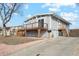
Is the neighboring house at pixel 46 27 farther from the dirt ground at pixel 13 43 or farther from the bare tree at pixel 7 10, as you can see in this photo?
the bare tree at pixel 7 10

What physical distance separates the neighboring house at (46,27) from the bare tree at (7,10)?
0.20 metres

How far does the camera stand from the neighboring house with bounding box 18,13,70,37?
3.11m

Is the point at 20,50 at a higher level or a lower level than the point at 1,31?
lower

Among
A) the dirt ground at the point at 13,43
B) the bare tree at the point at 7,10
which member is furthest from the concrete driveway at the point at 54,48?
the bare tree at the point at 7,10

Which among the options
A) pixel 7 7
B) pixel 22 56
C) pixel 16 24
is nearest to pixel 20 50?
pixel 22 56

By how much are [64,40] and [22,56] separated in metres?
0.52

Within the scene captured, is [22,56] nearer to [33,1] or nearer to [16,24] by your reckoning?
[16,24]

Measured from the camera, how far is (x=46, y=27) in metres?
3.12

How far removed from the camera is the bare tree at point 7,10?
3085mm

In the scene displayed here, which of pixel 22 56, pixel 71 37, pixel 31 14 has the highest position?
pixel 31 14

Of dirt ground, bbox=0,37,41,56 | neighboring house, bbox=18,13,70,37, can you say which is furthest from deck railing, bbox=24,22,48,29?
dirt ground, bbox=0,37,41,56

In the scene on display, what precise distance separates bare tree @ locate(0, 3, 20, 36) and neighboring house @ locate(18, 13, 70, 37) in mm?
199

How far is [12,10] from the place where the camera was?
3.13 m

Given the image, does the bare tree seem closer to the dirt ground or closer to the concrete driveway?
the dirt ground
